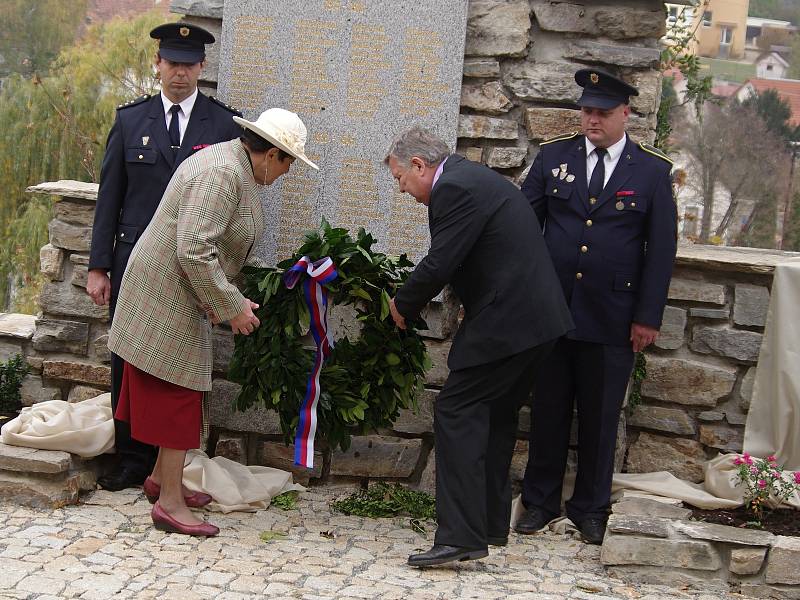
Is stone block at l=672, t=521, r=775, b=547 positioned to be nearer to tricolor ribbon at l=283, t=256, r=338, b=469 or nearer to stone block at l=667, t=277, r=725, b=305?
stone block at l=667, t=277, r=725, b=305

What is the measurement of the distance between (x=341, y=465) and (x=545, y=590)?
1473mm

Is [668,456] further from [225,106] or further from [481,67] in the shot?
[225,106]

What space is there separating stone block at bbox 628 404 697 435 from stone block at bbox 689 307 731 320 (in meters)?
0.44

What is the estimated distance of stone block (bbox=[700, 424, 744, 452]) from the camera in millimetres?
5066

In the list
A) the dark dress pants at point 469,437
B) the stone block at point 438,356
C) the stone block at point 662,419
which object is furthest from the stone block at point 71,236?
the stone block at point 662,419

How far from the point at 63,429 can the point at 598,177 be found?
2473 mm

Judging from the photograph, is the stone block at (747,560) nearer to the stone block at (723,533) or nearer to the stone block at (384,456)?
the stone block at (723,533)

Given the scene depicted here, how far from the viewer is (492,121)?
201 inches

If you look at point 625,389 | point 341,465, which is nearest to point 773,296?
point 625,389

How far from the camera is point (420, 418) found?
523cm

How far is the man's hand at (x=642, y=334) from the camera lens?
15.2 feet

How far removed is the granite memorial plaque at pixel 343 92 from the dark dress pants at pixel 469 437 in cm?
112

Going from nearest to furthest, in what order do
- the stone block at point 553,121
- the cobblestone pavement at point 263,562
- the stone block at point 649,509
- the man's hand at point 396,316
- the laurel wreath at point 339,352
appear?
the cobblestone pavement at point 263,562 < the man's hand at point 396,316 < the stone block at point 649,509 < the laurel wreath at point 339,352 < the stone block at point 553,121

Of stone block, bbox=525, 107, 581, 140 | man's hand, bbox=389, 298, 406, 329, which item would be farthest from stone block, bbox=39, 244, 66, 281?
stone block, bbox=525, 107, 581, 140
